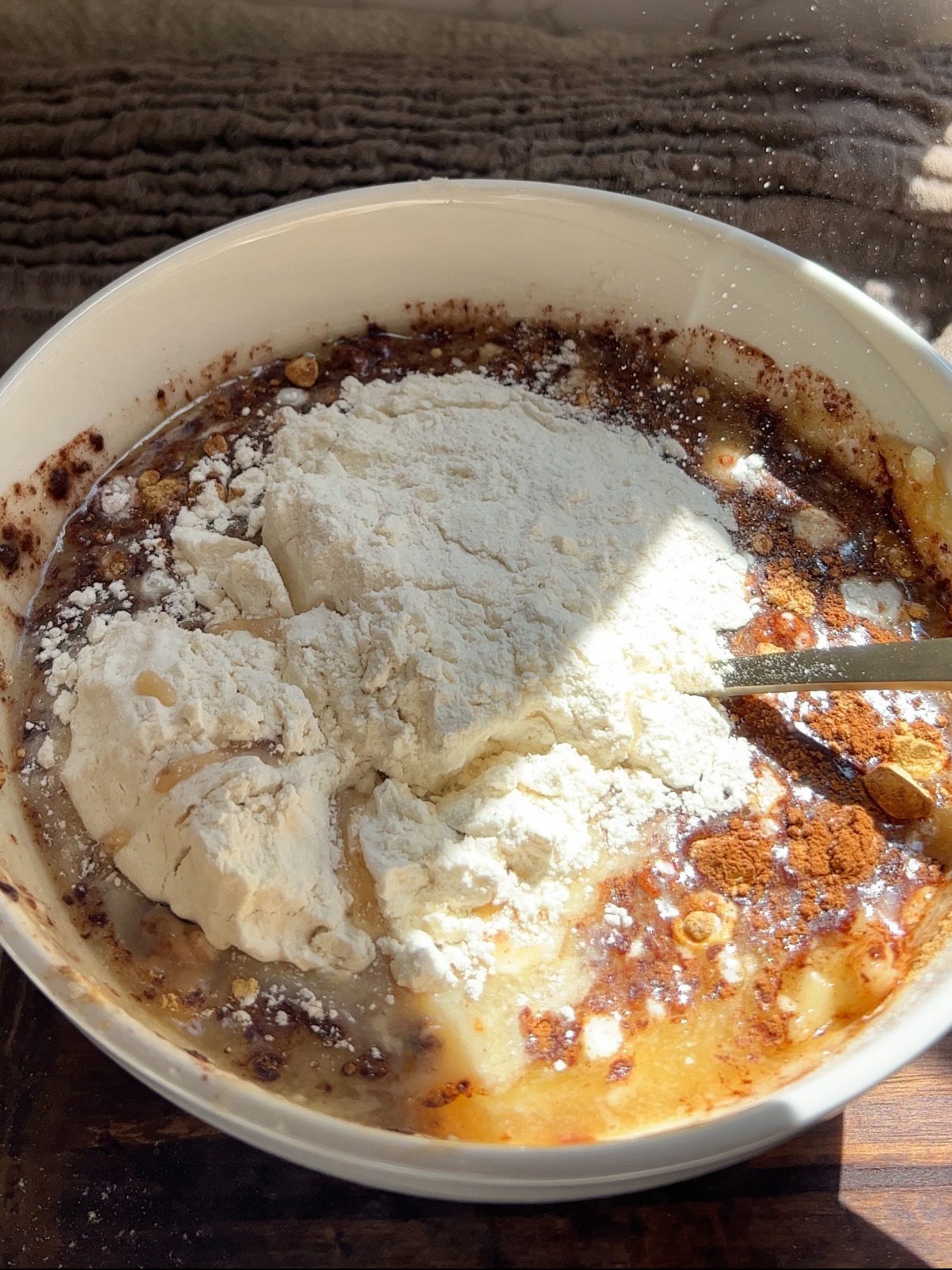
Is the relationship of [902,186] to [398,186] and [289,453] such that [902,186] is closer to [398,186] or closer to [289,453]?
[398,186]

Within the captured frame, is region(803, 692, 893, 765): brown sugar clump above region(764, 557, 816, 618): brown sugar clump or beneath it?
beneath

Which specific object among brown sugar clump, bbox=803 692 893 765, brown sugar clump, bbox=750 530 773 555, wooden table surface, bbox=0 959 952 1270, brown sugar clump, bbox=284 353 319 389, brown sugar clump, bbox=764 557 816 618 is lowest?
wooden table surface, bbox=0 959 952 1270

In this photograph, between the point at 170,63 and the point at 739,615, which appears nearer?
the point at 739,615

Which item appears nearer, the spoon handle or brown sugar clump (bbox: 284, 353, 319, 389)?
the spoon handle

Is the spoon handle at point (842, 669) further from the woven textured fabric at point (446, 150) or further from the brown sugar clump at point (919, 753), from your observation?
the woven textured fabric at point (446, 150)

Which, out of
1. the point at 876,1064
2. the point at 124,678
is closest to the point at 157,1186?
the point at 124,678

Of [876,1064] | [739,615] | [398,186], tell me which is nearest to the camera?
[876,1064]

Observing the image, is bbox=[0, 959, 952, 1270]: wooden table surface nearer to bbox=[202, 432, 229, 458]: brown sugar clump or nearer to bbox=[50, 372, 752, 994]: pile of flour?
bbox=[50, 372, 752, 994]: pile of flour

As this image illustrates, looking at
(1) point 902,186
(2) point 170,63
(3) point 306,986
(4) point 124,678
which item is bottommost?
(3) point 306,986

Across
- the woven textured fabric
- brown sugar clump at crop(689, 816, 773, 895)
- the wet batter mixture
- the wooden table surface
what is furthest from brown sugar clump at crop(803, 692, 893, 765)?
the woven textured fabric
